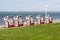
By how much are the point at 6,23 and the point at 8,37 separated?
8.45 m

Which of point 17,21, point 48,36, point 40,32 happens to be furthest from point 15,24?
point 48,36

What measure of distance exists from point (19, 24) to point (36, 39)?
10.1m

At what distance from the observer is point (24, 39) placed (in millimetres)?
13516

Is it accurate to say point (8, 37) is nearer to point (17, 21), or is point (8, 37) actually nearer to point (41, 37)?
point (41, 37)

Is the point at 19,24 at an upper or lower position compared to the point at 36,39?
A: lower

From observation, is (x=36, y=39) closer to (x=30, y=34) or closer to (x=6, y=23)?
(x=30, y=34)

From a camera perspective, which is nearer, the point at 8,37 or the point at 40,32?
the point at 8,37

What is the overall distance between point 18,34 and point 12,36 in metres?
0.78

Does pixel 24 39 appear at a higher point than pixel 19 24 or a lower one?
higher

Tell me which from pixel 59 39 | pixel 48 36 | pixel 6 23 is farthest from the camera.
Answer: pixel 6 23

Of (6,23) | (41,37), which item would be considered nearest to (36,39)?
(41,37)

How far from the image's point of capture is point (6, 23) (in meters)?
22.6

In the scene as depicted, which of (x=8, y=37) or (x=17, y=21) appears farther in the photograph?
(x=17, y=21)

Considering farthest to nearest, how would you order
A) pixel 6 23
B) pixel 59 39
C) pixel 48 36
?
1. pixel 6 23
2. pixel 48 36
3. pixel 59 39
